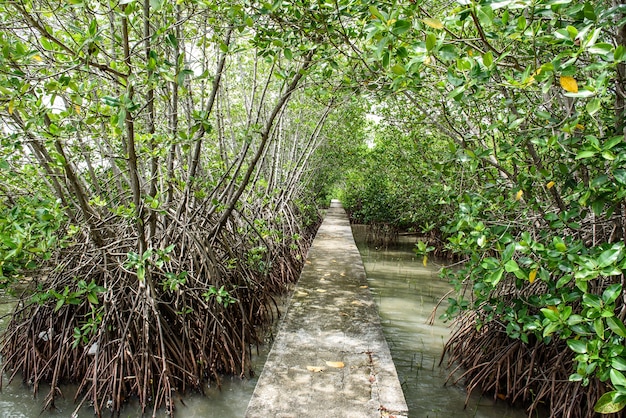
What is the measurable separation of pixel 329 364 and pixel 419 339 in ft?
7.68

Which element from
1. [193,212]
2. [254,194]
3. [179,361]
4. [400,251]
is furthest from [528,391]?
[400,251]

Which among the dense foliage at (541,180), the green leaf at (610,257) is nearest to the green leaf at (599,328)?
the dense foliage at (541,180)

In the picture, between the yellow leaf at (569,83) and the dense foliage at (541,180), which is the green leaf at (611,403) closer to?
the dense foliage at (541,180)

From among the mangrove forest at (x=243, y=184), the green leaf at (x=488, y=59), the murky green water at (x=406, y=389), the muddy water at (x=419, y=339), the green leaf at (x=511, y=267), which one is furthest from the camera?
the muddy water at (x=419, y=339)

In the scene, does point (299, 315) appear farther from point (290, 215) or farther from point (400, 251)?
point (400, 251)

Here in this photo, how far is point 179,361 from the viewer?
325cm

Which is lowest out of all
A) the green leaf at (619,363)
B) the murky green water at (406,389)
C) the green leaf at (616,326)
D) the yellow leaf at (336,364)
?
the murky green water at (406,389)

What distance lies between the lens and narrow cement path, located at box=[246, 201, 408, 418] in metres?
2.15

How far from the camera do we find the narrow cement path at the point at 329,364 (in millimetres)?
2154

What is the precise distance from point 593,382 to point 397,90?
2.15 m

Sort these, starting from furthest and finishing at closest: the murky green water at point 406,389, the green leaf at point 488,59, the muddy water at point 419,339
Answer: the muddy water at point 419,339, the murky green water at point 406,389, the green leaf at point 488,59

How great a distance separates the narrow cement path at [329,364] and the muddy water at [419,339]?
0.69 meters

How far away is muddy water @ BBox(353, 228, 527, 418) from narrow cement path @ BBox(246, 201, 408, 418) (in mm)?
694

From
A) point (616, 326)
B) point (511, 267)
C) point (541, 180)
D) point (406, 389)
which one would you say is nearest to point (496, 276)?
point (511, 267)
